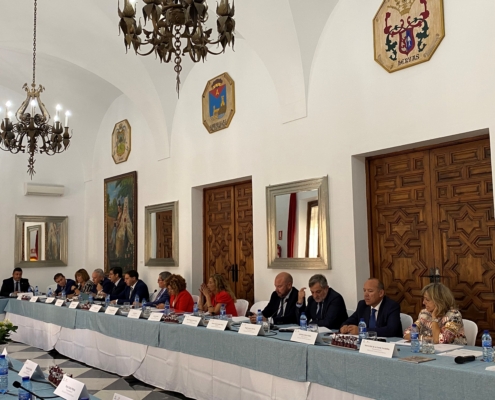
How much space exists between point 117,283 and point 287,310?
4.66m

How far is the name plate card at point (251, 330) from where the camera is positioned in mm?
4688

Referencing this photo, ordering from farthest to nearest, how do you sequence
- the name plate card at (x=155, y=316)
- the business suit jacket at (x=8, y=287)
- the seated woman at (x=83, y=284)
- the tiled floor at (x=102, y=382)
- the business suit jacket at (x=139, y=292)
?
the business suit jacket at (x=8, y=287) < the seated woman at (x=83, y=284) < the business suit jacket at (x=139, y=292) < the name plate card at (x=155, y=316) < the tiled floor at (x=102, y=382)

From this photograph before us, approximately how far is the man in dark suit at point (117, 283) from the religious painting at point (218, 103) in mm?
3246

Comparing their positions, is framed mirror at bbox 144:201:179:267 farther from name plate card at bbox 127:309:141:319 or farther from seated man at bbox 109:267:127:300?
name plate card at bbox 127:309:141:319

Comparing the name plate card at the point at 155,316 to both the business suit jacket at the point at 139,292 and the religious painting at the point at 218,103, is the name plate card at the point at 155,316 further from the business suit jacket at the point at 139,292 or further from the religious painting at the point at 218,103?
the religious painting at the point at 218,103

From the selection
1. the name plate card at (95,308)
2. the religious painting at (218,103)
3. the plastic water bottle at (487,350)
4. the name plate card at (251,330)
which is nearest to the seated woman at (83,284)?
the name plate card at (95,308)

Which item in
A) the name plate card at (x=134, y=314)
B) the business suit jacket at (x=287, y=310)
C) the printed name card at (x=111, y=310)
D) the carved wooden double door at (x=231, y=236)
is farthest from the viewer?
the carved wooden double door at (x=231, y=236)

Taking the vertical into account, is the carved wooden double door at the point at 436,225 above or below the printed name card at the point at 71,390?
above

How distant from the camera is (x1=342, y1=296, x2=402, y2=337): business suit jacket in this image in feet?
15.4

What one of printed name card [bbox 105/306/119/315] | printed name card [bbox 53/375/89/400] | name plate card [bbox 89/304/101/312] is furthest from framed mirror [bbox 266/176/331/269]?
printed name card [bbox 53/375/89/400]

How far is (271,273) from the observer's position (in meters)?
7.29

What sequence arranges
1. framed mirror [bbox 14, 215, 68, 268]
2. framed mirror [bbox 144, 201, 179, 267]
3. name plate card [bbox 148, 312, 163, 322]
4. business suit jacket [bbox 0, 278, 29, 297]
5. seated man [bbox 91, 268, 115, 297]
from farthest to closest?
framed mirror [bbox 14, 215, 68, 268] → business suit jacket [bbox 0, 278, 29, 297] → seated man [bbox 91, 268, 115, 297] → framed mirror [bbox 144, 201, 179, 267] → name plate card [bbox 148, 312, 163, 322]

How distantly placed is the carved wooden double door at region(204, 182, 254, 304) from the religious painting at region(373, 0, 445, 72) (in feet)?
9.86

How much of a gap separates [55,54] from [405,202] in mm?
6209
